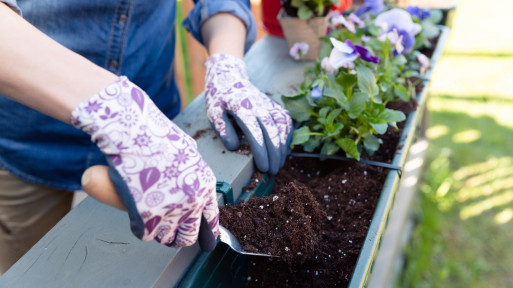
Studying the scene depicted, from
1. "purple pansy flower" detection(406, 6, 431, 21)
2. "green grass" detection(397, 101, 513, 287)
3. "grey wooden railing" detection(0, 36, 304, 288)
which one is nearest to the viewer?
"grey wooden railing" detection(0, 36, 304, 288)

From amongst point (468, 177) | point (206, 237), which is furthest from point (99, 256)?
point (468, 177)

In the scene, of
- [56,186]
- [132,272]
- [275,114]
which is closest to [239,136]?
[275,114]

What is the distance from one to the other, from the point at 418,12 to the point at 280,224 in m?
1.18

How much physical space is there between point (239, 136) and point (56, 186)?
23.4 inches

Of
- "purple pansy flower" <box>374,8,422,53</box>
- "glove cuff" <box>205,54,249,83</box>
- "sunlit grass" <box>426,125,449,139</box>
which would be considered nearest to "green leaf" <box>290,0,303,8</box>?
"purple pansy flower" <box>374,8,422,53</box>

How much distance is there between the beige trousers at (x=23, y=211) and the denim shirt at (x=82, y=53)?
2.3 inches

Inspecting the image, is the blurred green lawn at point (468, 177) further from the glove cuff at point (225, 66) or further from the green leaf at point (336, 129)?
the glove cuff at point (225, 66)

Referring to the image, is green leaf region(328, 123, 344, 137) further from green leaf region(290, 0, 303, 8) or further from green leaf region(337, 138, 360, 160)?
green leaf region(290, 0, 303, 8)

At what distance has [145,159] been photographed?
697 mm

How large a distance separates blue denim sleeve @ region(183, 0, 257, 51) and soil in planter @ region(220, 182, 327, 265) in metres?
0.67

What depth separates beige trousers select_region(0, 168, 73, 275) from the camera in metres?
1.29

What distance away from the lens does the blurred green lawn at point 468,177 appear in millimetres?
2320

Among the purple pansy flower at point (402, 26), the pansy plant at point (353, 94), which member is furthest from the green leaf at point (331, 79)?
the purple pansy flower at point (402, 26)

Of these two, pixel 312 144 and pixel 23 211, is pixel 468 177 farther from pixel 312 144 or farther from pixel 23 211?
pixel 23 211
